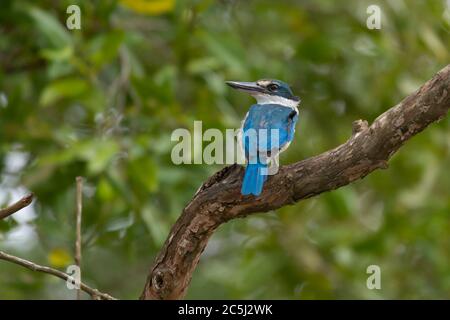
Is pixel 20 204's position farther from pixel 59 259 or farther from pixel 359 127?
pixel 59 259

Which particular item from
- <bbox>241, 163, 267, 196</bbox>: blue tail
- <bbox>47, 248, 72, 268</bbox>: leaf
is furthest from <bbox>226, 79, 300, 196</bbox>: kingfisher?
<bbox>47, 248, 72, 268</bbox>: leaf

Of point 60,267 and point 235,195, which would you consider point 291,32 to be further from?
point 235,195

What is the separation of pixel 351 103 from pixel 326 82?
0.20 metres

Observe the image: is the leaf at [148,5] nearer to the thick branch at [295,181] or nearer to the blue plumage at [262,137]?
the blue plumage at [262,137]

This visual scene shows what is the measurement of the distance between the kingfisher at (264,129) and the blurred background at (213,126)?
19.7 inches

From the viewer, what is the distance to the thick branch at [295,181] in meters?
3.07

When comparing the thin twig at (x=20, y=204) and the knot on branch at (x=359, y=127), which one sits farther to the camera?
the knot on branch at (x=359, y=127)

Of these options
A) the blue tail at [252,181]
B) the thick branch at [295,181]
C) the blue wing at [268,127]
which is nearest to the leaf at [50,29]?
the blue wing at [268,127]

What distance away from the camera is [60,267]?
5.02 m

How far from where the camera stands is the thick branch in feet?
10.1

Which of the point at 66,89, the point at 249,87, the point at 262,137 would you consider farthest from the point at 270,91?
the point at 66,89

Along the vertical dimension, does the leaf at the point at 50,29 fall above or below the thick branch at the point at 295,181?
above

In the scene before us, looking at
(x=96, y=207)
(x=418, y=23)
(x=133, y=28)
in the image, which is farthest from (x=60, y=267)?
(x=418, y=23)

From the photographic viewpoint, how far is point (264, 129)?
3961 millimetres
